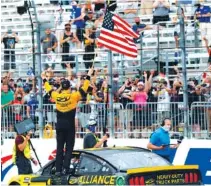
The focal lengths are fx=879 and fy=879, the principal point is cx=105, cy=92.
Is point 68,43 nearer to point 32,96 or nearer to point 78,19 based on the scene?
point 78,19

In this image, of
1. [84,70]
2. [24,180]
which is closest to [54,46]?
[84,70]

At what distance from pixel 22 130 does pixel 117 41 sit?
2955mm

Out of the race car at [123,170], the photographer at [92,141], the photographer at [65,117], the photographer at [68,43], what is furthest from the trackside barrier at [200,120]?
the photographer at [68,43]

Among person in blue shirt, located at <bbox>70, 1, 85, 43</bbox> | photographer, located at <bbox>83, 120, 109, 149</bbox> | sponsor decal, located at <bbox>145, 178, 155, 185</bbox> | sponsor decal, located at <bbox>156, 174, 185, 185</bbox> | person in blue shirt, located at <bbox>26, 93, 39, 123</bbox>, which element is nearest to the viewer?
sponsor decal, located at <bbox>145, 178, 155, 185</bbox>

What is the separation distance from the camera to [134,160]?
14.7 metres

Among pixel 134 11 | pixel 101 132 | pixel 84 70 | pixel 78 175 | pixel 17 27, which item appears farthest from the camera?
pixel 17 27

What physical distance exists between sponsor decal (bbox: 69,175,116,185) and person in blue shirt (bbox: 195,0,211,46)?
708 cm

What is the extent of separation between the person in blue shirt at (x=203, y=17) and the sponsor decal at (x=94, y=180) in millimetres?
7075

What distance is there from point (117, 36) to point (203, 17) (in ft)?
8.96

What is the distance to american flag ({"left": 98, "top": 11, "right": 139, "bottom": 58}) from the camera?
19.2 metres

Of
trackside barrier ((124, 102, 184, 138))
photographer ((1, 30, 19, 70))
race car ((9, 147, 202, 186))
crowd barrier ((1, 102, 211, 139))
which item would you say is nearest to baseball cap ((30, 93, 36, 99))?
crowd barrier ((1, 102, 211, 139))

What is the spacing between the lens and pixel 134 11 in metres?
22.1

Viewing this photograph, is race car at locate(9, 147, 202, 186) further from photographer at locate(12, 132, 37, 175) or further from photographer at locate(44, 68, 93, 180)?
photographer at locate(12, 132, 37, 175)

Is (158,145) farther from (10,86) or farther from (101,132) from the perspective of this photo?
(10,86)
